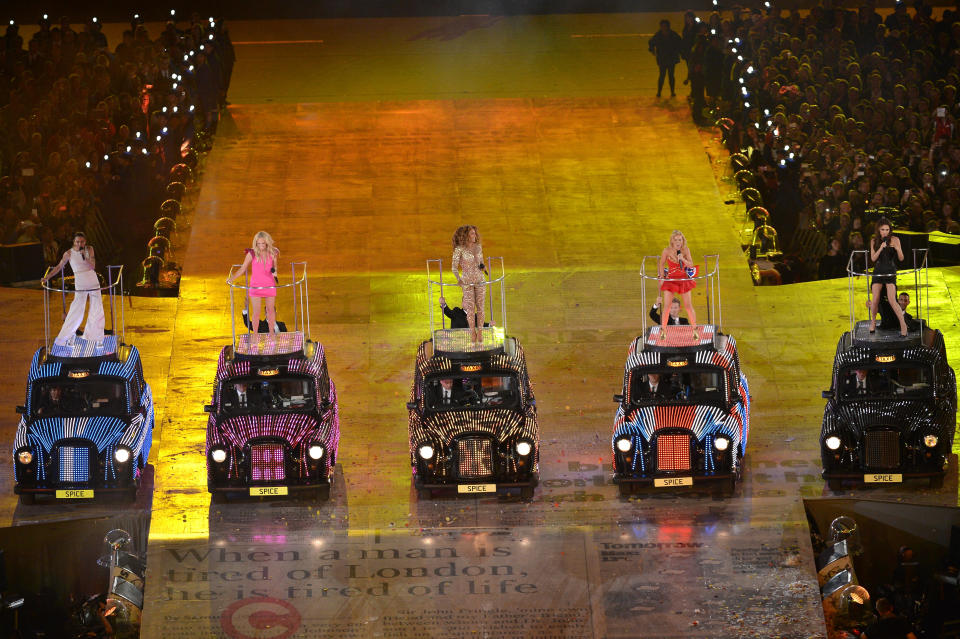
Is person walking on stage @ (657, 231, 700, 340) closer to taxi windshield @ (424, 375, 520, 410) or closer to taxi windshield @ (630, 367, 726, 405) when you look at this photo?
taxi windshield @ (630, 367, 726, 405)

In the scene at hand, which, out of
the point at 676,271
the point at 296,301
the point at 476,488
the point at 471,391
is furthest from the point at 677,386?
the point at 296,301

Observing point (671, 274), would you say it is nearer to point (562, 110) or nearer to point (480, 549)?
point (480, 549)

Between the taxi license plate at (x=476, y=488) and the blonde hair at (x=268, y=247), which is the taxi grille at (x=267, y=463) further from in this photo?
the blonde hair at (x=268, y=247)

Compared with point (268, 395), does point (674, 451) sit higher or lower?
lower

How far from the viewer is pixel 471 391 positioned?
21609 mm

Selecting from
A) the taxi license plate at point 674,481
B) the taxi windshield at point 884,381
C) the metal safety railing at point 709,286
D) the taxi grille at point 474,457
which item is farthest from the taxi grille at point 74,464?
the taxi windshield at point 884,381

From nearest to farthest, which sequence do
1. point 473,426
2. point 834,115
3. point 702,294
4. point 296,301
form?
point 473,426 < point 702,294 < point 296,301 < point 834,115

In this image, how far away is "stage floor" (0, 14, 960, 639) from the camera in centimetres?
2003

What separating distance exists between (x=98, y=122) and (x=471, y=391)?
12.7 m

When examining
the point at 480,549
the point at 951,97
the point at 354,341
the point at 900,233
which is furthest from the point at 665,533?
the point at 951,97

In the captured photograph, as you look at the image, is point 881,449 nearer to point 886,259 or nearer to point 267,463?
point 886,259

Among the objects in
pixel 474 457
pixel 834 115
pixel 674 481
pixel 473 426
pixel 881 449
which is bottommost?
pixel 674 481

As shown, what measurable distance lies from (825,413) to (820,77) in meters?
12.4

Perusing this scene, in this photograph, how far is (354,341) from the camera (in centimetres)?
2556
